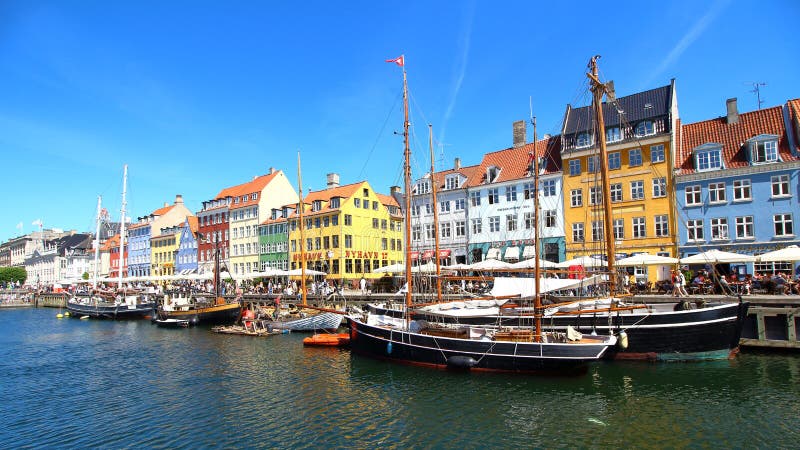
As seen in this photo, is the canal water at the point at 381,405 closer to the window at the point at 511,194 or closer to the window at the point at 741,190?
the window at the point at 741,190

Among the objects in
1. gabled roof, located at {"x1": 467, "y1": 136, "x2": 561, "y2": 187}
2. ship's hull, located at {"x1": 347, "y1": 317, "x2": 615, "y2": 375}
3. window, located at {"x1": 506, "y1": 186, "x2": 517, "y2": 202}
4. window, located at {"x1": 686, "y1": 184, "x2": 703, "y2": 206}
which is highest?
gabled roof, located at {"x1": 467, "y1": 136, "x2": 561, "y2": 187}

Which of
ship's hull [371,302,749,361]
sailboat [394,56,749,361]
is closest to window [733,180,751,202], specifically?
sailboat [394,56,749,361]

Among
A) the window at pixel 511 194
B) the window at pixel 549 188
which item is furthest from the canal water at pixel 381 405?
the window at pixel 511 194

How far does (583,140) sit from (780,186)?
1488cm

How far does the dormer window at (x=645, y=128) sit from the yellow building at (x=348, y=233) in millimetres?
33905

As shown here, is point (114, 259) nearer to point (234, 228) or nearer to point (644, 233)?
point (234, 228)

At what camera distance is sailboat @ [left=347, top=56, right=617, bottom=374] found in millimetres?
22297

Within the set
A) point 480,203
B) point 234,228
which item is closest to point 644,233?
point 480,203

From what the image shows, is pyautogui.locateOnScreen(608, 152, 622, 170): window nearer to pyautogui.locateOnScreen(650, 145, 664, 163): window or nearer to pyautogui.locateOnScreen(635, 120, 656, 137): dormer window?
pyautogui.locateOnScreen(635, 120, 656, 137): dormer window

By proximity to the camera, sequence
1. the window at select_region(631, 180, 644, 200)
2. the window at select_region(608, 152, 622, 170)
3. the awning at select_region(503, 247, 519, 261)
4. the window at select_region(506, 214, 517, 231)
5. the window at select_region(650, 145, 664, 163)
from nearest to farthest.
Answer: the window at select_region(650, 145, 664, 163) < the window at select_region(631, 180, 644, 200) < the window at select_region(608, 152, 622, 170) < the awning at select_region(503, 247, 519, 261) < the window at select_region(506, 214, 517, 231)

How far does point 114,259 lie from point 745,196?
112 metres

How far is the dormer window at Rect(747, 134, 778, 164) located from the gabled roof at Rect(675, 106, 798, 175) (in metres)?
0.58

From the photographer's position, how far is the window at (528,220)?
47875mm

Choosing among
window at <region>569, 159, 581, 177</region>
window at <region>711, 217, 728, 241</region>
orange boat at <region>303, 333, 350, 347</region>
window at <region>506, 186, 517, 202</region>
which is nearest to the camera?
orange boat at <region>303, 333, 350, 347</region>
